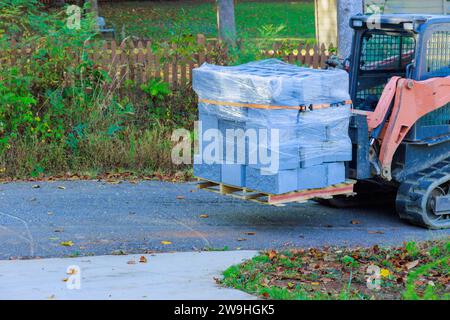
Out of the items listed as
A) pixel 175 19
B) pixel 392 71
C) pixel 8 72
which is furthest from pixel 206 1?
pixel 392 71

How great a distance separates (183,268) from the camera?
8102 millimetres

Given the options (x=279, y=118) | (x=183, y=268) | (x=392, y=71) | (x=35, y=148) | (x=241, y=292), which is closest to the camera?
(x=241, y=292)

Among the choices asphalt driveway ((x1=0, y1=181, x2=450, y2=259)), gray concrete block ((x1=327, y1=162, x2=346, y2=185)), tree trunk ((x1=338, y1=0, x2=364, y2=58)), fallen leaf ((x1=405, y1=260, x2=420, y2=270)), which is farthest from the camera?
tree trunk ((x1=338, y1=0, x2=364, y2=58))

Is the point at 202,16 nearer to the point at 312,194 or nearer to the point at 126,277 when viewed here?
the point at 312,194

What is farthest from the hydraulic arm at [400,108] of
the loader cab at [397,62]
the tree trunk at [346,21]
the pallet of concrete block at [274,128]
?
the tree trunk at [346,21]

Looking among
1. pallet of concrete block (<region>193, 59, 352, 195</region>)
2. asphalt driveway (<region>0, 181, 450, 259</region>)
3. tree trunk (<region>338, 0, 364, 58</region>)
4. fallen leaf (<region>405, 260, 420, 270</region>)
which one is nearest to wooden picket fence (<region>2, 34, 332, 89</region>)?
tree trunk (<region>338, 0, 364, 58</region>)

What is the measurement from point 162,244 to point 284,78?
212 cm

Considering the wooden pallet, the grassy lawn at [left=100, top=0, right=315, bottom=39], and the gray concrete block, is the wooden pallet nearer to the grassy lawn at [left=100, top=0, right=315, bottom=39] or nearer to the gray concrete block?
the gray concrete block

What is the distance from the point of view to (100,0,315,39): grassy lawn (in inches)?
1163

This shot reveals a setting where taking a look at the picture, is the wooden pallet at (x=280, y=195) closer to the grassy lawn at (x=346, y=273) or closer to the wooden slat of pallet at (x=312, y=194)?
the wooden slat of pallet at (x=312, y=194)

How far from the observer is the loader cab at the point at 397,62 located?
9.92m

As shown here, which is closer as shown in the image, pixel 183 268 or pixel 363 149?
pixel 183 268

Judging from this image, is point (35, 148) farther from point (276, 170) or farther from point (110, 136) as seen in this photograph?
point (276, 170)

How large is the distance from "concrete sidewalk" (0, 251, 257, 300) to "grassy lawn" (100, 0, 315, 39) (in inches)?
758
